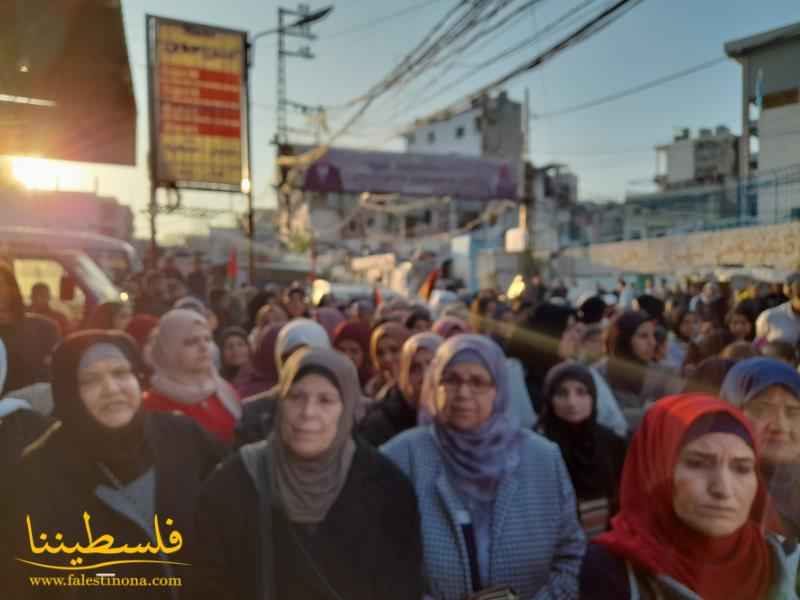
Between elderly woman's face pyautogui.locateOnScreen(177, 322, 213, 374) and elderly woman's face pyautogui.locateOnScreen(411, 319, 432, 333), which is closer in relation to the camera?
elderly woman's face pyautogui.locateOnScreen(177, 322, 213, 374)

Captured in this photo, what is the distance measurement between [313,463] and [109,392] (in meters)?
0.56

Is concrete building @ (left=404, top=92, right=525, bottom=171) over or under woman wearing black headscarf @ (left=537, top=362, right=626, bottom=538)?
over

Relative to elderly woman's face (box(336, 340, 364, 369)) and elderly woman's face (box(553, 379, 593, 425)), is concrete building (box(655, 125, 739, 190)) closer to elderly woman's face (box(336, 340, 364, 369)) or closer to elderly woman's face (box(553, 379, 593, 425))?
elderly woman's face (box(553, 379, 593, 425))

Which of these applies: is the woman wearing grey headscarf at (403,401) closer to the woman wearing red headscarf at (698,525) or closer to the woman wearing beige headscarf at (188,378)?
the woman wearing beige headscarf at (188,378)

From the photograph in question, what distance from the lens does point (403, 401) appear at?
262 cm

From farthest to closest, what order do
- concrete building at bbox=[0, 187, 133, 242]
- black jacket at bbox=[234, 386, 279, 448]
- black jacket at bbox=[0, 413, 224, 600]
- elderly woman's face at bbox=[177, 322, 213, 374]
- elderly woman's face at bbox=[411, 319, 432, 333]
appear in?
1. elderly woman's face at bbox=[411, 319, 432, 333]
2. concrete building at bbox=[0, 187, 133, 242]
3. elderly woman's face at bbox=[177, 322, 213, 374]
4. black jacket at bbox=[234, 386, 279, 448]
5. black jacket at bbox=[0, 413, 224, 600]

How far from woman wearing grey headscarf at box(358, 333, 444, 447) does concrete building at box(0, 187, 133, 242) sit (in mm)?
1432

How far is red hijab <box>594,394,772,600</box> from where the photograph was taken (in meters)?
1.34

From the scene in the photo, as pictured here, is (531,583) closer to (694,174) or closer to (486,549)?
(486,549)

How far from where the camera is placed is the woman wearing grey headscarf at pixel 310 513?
1.53 metres

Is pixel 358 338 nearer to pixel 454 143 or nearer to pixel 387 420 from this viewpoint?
pixel 387 420

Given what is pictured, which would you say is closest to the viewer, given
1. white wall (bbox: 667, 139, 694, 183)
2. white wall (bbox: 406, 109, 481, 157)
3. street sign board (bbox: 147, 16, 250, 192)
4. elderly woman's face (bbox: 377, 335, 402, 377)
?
white wall (bbox: 667, 139, 694, 183)

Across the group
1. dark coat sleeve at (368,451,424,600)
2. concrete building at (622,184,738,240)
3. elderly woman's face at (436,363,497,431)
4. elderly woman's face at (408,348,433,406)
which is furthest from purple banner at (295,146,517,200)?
dark coat sleeve at (368,451,424,600)

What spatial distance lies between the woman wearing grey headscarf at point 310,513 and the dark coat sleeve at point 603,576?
0.45 metres
